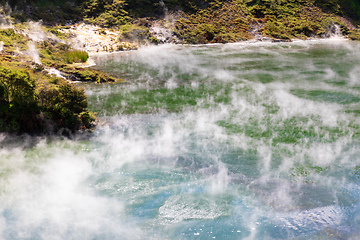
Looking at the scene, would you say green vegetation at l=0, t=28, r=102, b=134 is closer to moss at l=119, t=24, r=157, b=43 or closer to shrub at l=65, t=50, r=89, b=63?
shrub at l=65, t=50, r=89, b=63

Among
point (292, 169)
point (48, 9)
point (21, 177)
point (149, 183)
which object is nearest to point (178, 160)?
point (149, 183)

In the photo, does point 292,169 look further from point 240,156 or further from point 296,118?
point 296,118

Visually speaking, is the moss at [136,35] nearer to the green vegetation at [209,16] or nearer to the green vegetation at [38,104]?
the green vegetation at [209,16]

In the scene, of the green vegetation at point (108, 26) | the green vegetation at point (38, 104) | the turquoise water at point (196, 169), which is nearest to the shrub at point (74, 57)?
the green vegetation at point (108, 26)

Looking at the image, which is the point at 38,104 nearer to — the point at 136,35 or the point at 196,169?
the point at 196,169

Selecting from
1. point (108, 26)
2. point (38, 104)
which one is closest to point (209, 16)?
point (108, 26)

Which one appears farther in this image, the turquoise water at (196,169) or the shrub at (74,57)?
the shrub at (74,57)

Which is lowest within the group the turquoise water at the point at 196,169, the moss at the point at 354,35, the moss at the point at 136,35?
the turquoise water at the point at 196,169

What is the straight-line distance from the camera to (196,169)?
1264 cm

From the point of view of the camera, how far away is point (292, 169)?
12586mm

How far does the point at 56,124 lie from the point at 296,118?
49.5 feet

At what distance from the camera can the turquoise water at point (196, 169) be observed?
9477mm

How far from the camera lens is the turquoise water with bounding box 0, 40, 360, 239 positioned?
9.48 meters

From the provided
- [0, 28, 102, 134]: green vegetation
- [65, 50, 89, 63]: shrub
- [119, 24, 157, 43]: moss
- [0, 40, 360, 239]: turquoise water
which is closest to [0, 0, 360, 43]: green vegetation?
[119, 24, 157, 43]: moss
